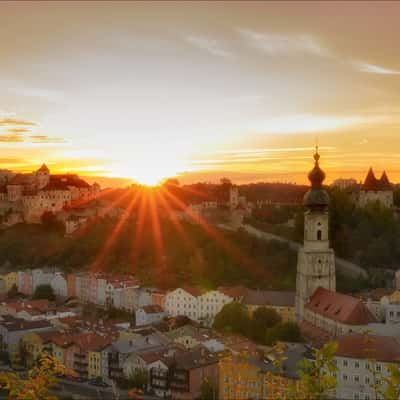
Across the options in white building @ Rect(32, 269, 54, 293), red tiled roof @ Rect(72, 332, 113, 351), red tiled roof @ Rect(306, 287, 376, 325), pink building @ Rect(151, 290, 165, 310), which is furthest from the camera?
white building @ Rect(32, 269, 54, 293)

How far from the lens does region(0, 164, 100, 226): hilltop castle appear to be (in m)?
56.1

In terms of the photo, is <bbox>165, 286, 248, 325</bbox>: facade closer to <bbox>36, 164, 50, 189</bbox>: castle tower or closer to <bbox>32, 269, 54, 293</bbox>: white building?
<bbox>32, 269, 54, 293</bbox>: white building

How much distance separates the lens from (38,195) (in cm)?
5616

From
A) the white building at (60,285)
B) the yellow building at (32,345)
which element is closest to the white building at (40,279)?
the white building at (60,285)

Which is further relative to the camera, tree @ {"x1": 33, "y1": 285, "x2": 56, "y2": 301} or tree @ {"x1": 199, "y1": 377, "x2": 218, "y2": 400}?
tree @ {"x1": 33, "y1": 285, "x2": 56, "y2": 301}

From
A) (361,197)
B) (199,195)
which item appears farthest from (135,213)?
(361,197)

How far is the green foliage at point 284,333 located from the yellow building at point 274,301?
3866 millimetres

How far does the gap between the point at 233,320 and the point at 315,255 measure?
4.31m

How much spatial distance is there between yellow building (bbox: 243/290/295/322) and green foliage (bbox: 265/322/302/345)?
387 centimetres

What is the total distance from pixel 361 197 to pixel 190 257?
12511 mm

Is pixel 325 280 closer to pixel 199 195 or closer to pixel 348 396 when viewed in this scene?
A: pixel 348 396

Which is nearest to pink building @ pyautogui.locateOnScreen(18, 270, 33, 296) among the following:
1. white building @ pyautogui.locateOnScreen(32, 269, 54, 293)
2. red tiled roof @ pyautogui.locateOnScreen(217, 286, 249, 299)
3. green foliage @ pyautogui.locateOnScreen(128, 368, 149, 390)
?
white building @ pyautogui.locateOnScreen(32, 269, 54, 293)

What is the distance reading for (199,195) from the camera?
181 ft

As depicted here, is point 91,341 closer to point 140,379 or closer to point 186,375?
point 140,379
